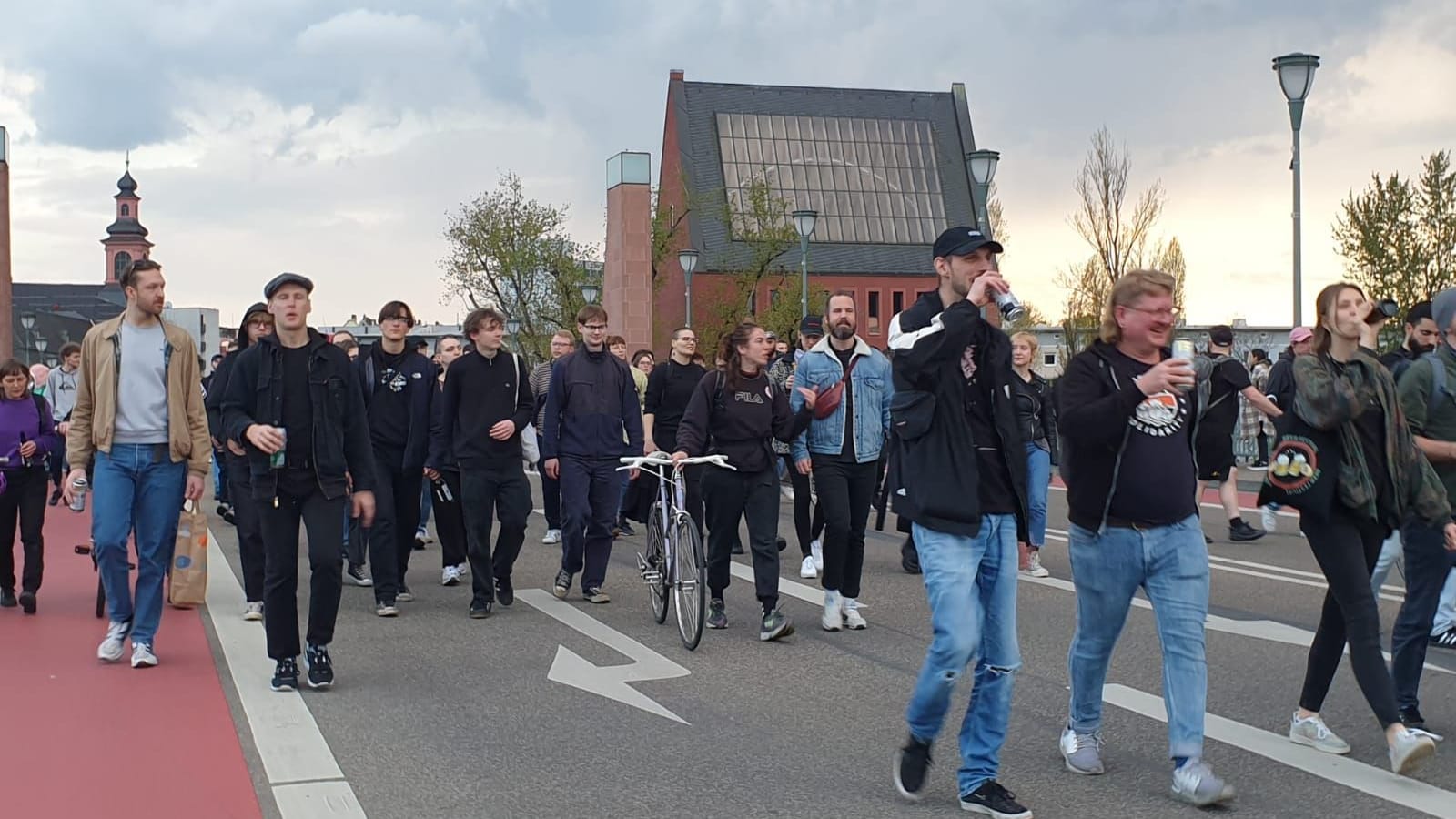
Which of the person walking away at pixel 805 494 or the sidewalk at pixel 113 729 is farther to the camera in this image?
the person walking away at pixel 805 494

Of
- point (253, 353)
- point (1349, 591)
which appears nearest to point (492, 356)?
point (253, 353)

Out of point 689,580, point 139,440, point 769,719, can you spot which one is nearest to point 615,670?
point 689,580

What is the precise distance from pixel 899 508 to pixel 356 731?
2648 mm

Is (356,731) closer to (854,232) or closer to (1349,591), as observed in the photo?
(1349,591)

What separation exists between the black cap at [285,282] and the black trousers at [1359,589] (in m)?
4.60

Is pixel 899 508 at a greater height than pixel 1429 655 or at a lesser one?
Result: greater

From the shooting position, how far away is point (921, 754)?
5477 mm

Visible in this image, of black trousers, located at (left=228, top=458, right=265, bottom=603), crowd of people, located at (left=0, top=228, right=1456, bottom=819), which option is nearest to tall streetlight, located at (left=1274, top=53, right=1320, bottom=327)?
crowd of people, located at (left=0, top=228, right=1456, bottom=819)

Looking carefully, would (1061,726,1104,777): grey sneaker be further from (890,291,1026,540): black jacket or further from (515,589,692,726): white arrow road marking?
(515,589,692,726): white arrow road marking

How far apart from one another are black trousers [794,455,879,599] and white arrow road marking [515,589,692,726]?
125 cm

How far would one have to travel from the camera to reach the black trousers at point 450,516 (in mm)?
10867

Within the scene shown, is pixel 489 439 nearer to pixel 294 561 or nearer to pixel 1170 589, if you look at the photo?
pixel 294 561

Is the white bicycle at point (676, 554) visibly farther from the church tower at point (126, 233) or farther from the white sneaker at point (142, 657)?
the church tower at point (126, 233)

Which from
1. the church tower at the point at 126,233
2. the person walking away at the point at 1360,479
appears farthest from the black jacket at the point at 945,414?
the church tower at the point at 126,233
